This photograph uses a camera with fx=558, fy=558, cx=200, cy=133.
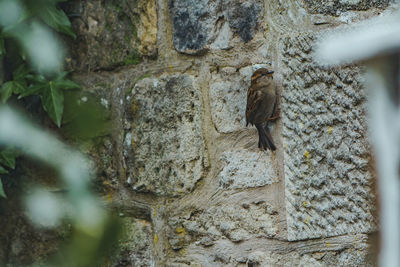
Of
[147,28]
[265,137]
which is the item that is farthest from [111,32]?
[265,137]

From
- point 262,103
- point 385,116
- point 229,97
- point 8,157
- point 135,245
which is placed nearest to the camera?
point 385,116

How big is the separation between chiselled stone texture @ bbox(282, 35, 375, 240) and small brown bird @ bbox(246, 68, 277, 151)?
0.11 ft

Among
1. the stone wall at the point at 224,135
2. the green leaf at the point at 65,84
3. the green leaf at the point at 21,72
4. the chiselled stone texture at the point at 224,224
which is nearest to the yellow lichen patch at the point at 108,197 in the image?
the stone wall at the point at 224,135

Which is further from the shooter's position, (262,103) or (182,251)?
(182,251)

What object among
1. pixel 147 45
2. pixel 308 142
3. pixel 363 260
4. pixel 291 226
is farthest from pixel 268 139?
pixel 147 45

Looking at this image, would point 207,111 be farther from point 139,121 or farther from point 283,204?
point 283,204

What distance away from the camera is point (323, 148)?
1.33 metres

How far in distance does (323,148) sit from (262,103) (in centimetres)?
19

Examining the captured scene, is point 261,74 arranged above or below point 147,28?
below

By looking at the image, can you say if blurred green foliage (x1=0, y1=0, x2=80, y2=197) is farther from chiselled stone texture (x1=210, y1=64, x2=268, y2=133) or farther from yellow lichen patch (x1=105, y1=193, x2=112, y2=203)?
chiselled stone texture (x1=210, y1=64, x2=268, y2=133)

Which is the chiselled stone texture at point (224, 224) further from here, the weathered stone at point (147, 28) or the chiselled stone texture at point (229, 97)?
the weathered stone at point (147, 28)

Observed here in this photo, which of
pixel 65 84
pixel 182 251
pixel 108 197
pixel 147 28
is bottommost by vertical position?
pixel 182 251

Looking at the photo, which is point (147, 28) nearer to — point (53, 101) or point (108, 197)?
point (53, 101)

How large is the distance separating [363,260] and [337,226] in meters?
0.10
